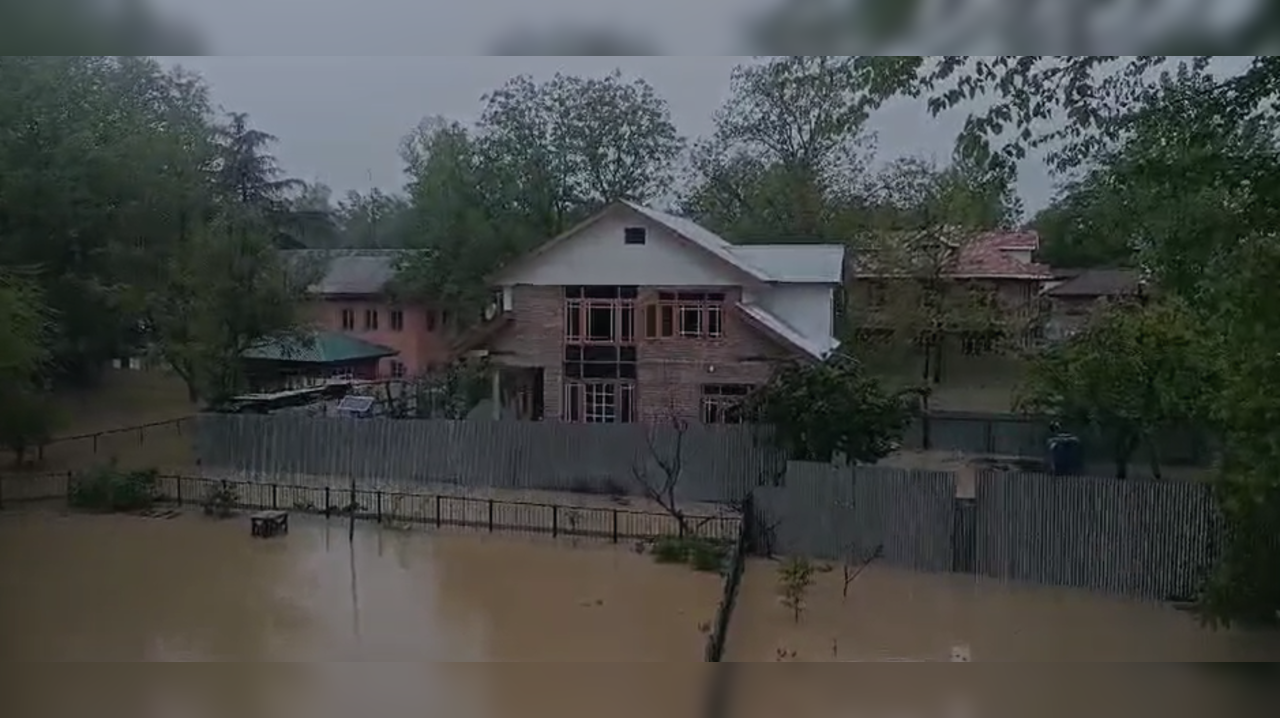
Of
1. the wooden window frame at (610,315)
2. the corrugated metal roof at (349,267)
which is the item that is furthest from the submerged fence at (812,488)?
the corrugated metal roof at (349,267)

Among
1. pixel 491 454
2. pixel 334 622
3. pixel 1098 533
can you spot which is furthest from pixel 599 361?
pixel 1098 533

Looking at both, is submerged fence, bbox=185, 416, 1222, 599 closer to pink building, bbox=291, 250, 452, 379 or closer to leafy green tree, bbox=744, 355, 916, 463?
leafy green tree, bbox=744, 355, 916, 463

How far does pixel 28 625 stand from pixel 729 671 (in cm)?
160

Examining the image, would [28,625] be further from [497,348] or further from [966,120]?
[966,120]

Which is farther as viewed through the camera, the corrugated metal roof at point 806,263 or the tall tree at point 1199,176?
the corrugated metal roof at point 806,263

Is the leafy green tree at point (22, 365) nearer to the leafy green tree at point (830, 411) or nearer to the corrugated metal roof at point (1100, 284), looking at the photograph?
the leafy green tree at point (830, 411)

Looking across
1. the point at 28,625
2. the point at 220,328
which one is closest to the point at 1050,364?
the point at 220,328

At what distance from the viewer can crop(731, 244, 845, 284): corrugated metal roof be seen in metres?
2.59

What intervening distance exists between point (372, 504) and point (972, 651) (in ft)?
4.62

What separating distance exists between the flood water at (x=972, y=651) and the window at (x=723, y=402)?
341 millimetres

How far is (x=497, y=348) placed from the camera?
8.79ft

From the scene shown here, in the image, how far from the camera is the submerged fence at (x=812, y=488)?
257cm

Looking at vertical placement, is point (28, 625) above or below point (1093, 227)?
below

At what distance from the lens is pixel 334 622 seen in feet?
8.62
